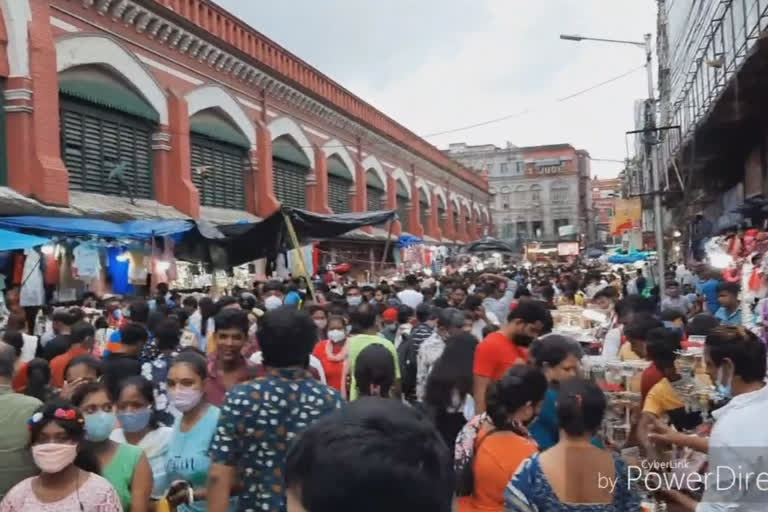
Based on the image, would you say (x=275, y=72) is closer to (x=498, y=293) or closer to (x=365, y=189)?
(x=365, y=189)

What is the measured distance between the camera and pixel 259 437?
10.2ft

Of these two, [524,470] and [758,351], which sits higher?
[758,351]

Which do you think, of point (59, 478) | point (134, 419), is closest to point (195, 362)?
point (134, 419)

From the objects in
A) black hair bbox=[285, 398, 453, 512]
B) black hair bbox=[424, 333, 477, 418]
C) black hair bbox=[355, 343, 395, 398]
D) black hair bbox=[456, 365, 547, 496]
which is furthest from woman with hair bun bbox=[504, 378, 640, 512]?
black hair bbox=[424, 333, 477, 418]

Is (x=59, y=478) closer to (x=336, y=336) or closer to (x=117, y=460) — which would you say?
(x=117, y=460)

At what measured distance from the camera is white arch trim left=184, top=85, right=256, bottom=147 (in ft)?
60.5

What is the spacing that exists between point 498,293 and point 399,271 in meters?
13.7

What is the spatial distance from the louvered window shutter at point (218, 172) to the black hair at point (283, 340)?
53.6ft

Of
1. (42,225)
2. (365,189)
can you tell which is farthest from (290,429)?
(365,189)

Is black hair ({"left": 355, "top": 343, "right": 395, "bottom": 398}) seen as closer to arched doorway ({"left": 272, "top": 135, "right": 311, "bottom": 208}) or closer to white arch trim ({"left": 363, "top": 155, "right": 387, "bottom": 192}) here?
arched doorway ({"left": 272, "top": 135, "right": 311, "bottom": 208})

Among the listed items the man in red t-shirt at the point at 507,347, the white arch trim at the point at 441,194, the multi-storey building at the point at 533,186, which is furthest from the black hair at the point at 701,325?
the multi-storey building at the point at 533,186

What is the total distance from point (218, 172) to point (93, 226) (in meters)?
9.21

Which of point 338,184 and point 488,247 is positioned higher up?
point 338,184

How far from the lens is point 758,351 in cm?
352
